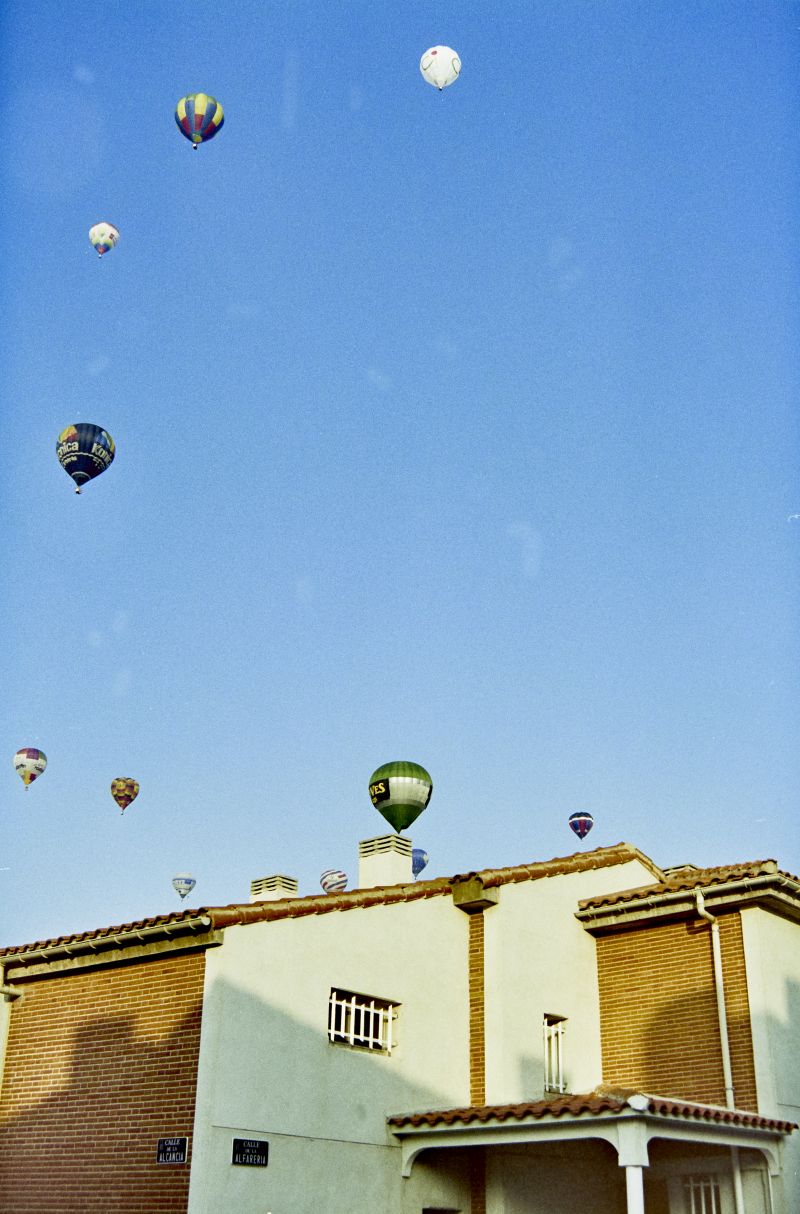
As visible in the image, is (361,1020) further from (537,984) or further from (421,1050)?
(537,984)

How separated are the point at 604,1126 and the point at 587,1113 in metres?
0.30

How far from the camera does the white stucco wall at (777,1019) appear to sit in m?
16.2

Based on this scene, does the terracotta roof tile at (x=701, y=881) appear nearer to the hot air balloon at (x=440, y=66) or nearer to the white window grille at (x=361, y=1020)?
the white window grille at (x=361, y=1020)

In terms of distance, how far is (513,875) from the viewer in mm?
18156

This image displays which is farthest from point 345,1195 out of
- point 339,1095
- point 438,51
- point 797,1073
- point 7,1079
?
point 438,51

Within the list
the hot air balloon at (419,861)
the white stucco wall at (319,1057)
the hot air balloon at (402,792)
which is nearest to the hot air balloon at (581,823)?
the hot air balloon at (419,861)

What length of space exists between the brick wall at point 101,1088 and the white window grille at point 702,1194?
7059 mm

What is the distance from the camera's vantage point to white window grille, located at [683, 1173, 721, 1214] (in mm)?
16266

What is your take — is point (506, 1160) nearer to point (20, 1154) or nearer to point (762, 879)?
point (762, 879)

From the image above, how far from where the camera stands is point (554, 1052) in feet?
59.9

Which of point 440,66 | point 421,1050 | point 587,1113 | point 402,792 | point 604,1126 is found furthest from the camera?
point 440,66

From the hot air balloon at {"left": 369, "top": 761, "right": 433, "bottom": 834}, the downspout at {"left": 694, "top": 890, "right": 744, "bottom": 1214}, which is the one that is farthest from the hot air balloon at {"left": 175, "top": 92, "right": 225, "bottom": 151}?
the downspout at {"left": 694, "top": 890, "right": 744, "bottom": 1214}

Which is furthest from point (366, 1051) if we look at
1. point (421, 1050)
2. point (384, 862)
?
point (384, 862)

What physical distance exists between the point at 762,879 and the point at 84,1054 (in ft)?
30.5
